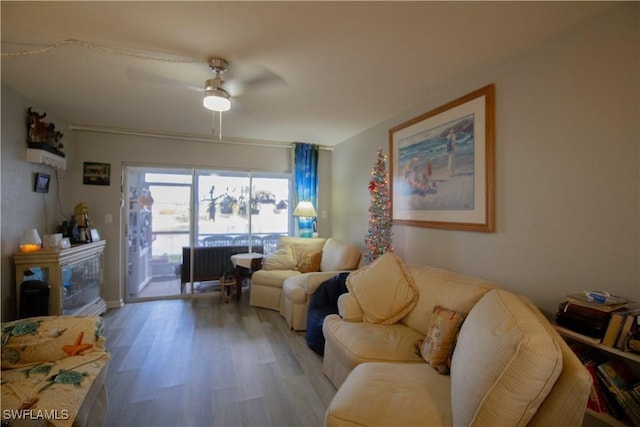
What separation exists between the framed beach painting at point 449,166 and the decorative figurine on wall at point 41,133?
3.83 metres

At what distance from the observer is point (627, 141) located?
1.46 metres

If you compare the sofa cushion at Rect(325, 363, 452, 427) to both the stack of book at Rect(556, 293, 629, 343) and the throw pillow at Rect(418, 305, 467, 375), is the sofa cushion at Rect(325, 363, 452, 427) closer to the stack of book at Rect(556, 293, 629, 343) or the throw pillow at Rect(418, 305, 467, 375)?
the throw pillow at Rect(418, 305, 467, 375)

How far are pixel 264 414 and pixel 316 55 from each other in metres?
2.52

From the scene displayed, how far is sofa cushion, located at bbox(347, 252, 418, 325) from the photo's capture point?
2262 mm

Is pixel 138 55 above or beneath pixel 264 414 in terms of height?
above

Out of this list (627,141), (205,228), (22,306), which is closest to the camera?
(627,141)

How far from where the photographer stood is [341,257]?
3717 millimetres

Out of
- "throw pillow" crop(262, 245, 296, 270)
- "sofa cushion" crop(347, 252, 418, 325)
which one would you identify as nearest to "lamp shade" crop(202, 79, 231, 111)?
"sofa cushion" crop(347, 252, 418, 325)

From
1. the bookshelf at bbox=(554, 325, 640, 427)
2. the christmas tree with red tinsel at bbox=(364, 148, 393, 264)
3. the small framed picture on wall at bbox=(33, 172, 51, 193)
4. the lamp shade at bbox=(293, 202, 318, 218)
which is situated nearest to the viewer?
the bookshelf at bbox=(554, 325, 640, 427)

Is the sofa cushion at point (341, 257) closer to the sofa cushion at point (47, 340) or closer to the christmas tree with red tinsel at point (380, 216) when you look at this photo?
the christmas tree with red tinsel at point (380, 216)

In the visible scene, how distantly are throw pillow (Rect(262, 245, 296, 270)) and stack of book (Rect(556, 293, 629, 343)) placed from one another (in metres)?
3.20

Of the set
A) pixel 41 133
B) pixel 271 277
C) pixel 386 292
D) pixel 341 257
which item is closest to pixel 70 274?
pixel 41 133

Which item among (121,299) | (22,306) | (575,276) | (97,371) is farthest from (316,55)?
(121,299)

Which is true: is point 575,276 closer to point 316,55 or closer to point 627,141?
point 627,141
